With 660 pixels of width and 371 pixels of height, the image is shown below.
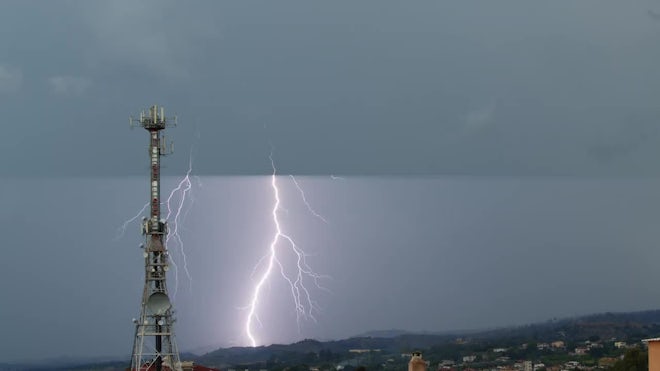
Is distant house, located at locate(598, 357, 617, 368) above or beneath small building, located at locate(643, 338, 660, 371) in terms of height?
above

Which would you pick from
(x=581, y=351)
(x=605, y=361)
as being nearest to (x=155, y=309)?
(x=605, y=361)

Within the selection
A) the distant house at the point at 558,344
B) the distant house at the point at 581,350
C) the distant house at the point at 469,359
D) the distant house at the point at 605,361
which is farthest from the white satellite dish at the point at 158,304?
the distant house at the point at 558,344

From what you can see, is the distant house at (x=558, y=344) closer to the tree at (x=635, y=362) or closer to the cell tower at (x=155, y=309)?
the tree at (x=635, y=362)

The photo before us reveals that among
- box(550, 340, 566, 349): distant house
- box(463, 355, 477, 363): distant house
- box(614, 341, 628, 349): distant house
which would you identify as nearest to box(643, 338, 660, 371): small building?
box(463, 355, 477, 363): distant house

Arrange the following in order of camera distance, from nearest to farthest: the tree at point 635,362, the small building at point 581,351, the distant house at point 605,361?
the tree at point 635,362 < the distant house at point 605,361 < the small building at point 581,351

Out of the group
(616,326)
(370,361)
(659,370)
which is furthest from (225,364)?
(616,326)

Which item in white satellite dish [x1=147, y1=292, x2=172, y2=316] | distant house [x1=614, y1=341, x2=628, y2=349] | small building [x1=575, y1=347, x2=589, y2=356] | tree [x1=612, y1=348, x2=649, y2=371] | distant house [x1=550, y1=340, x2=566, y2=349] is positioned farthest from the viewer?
distant house [x1=550, y1=340, x2=566, y2=349]

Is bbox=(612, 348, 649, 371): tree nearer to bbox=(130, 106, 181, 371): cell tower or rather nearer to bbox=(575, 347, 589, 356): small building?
bbox=(130, 106, 181, 371): cell tower

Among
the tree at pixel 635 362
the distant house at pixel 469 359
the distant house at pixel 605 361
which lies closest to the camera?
the tree at pixel 635 362

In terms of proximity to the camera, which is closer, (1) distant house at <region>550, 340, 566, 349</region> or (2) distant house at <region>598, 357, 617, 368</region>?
(2) distant house at <region>598, 357, 617, 368</region>

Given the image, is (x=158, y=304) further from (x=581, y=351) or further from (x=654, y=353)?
(x=581, y=351)
